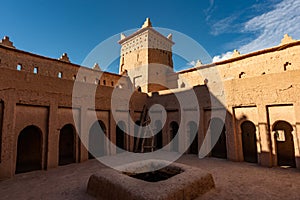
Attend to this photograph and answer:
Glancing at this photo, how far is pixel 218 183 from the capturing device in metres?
7.63

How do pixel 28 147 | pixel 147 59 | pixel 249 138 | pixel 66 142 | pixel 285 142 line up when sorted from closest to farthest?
1. pixel 28 147
2. pixel 285 142
3. pixel 66 142
4. pixel 249 138
5. pixel 147 59

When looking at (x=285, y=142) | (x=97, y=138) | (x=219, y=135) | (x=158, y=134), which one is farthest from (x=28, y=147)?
(x=285, y=142)

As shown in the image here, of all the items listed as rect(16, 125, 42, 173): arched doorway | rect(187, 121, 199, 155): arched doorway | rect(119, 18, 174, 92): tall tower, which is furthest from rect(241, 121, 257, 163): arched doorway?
rect(16, 125, 42, 173): arched doorway

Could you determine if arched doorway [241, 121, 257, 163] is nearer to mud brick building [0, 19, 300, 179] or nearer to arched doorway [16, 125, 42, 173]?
mud brick building [0, 19, 300, 179]

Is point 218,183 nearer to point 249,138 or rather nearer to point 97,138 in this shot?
point 249,138

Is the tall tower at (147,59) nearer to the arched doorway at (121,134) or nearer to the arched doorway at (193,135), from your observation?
the arched doorway at (121,134)

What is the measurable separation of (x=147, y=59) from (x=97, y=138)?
496 inches

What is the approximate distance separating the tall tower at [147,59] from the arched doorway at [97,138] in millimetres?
9604

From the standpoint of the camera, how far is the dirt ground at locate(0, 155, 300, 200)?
21.2ft

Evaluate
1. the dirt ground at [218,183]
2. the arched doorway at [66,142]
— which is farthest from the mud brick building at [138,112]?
the dirt ground at [218,183]

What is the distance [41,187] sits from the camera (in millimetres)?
7352

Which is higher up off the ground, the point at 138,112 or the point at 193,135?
the point at 138,112

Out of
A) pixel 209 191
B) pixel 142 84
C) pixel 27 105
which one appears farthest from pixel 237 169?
pixel 142 84

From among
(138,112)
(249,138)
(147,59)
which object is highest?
(147,59)
